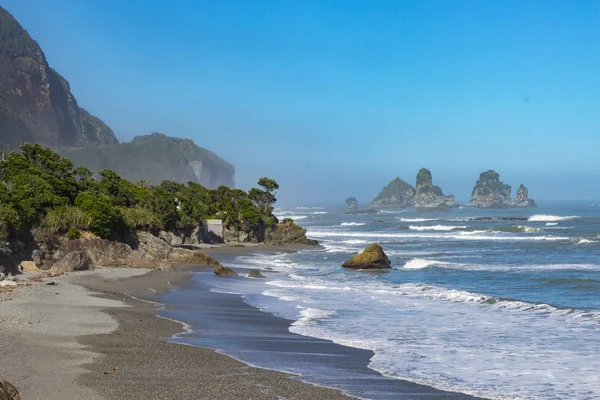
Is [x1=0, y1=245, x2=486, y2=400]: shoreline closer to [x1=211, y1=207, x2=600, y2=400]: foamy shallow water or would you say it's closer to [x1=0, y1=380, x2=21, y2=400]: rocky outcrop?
[x1=211, y1=207, x2=600, y2=400]: foamy shallow water

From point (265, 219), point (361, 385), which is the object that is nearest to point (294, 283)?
point (361, 385)

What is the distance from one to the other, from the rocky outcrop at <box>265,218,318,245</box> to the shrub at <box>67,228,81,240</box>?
36166mm

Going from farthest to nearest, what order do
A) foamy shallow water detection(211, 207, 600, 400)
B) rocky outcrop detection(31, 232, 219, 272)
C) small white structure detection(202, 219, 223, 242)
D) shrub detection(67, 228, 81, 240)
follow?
small white structure detection(202, 219, 223, 242) < shrub detection(67, 228, 81, 240) < rocky outcrop detection(31, 232, 219, 272) < foamy shallow water detection(211, 207, 600, 400)

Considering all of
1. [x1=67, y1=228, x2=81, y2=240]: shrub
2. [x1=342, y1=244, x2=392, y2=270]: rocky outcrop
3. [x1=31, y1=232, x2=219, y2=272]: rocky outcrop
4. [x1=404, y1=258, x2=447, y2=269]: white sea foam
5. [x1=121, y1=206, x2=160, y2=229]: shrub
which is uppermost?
[x1=121, y1=206, x2=160, y2=229]: shrub

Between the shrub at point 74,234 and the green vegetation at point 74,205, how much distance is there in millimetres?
50

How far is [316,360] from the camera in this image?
44.3ft

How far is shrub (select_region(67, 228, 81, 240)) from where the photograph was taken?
3222 cm

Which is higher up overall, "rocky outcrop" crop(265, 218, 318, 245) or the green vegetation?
the green vegetation

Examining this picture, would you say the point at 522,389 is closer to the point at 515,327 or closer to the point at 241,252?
the point at 515,327

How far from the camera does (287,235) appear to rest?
231ft

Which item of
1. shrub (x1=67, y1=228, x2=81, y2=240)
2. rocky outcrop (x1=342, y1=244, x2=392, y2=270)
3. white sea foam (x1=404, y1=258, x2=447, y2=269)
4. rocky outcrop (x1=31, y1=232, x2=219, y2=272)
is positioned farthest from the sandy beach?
white sea foam (x1=404, y1=258, x2=447, y2=269)

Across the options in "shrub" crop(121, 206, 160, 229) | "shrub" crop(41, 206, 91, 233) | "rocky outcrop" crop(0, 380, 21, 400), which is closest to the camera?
"rocky outcrop" crop(0, 380, 21, 400)

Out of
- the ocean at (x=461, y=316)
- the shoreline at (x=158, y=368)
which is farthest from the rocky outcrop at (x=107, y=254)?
the shoreline at (x=158, y=368)

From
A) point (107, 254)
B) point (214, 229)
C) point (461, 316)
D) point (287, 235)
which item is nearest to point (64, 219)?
point (107, 254)
